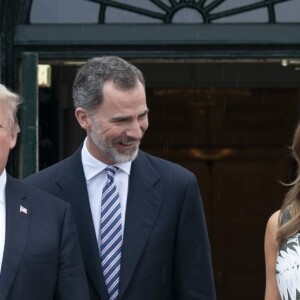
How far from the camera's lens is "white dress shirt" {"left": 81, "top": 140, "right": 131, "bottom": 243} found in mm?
4141

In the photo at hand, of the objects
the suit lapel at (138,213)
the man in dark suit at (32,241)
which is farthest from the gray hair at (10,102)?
the suit lapel at (138,213)

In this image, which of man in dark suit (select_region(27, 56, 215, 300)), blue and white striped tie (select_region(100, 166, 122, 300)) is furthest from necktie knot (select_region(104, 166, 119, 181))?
blue and white striped tie (select_region(100, 166, 122, 300))

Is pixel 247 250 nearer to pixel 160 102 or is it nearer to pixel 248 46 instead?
pixel 160 102

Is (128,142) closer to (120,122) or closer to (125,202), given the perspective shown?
(120,122)

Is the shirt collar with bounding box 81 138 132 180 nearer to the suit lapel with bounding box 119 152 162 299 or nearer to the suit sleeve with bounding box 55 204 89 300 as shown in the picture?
the suit lapel with bounding box 119 152 162 299

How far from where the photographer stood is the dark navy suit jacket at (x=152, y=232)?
4.05m

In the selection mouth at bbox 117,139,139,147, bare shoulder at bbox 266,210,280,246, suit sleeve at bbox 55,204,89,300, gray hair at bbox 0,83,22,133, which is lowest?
suit sleeve at bbox 55,204,89,300

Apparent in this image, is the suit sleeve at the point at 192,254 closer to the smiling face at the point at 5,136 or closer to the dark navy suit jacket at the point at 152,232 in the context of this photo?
the dark navy suit jacket at the point at 152,232

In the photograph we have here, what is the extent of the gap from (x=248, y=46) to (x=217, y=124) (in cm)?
624

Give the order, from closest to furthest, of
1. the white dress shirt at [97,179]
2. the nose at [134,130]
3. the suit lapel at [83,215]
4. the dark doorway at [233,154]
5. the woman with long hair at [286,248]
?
the woman with long hair at [286,248]
the nose at [134,130]
the suit lapel at [83,215]
the white dress shirt at [97,179]
the dark doorway at [233,154]

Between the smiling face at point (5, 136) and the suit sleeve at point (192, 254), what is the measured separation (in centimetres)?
80

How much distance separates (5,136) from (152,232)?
76 centimetres

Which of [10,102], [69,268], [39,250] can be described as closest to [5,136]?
[10,102]

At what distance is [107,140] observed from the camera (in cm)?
398
